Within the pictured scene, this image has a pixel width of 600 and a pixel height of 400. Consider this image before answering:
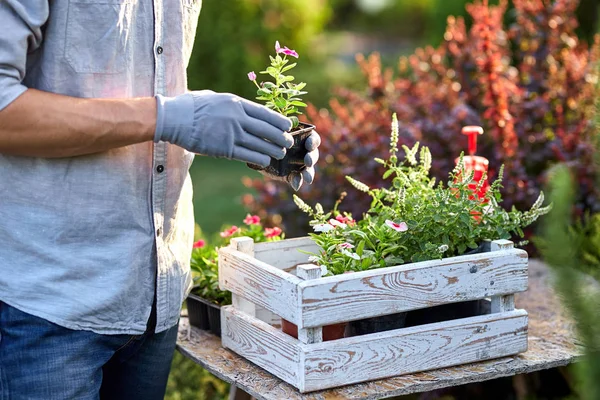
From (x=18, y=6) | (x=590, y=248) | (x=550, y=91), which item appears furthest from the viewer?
(x=550, y=91)

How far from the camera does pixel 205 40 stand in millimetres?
8977

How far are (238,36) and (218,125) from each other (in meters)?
7.51

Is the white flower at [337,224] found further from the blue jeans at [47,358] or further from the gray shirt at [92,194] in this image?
the blue jeans at [47,358]

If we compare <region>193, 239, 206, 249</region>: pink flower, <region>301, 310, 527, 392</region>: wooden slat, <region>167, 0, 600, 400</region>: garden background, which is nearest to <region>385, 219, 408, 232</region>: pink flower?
<region>301, 310, 527, 392</region>: wooden slat

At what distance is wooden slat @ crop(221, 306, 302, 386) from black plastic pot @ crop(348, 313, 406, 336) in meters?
0.18

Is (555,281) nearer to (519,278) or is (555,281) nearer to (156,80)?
(156,80)

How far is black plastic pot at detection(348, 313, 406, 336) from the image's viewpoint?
1884mm

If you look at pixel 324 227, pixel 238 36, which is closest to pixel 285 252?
pixel 324 227

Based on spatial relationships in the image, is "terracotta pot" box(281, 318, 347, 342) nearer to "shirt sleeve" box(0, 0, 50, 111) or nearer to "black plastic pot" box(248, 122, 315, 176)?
"black plastic pot" box(248, 122, 315, 176)

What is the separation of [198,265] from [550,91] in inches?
77.2

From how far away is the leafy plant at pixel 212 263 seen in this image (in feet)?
7.45

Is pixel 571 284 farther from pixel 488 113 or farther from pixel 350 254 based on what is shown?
pixel 488 113

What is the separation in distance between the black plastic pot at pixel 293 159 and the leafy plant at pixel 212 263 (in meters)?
0.50

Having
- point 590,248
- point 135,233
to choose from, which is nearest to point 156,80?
point 135,233
